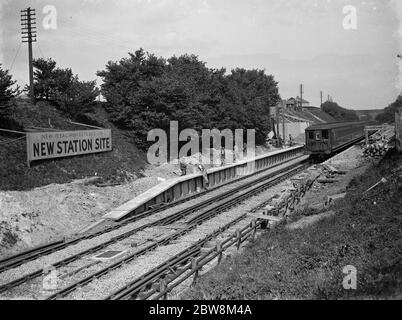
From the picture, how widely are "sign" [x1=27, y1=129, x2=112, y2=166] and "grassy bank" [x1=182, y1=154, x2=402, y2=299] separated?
13792 mm

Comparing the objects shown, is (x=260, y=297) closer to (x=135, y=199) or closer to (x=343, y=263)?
(x=343, y=263)

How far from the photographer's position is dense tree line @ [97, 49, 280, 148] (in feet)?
113

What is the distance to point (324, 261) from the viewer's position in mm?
10086

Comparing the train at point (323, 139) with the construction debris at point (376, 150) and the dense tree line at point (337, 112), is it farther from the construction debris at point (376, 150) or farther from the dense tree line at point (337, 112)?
the dense tree line at point (337, 112)

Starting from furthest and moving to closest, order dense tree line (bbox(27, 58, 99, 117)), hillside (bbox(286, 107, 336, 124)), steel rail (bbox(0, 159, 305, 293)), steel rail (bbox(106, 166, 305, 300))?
hillside (bbox(286, 107, 336, 124)), dense tree line (bbox(27, 58, 99, 117)), steel rail (bbox(0, 159, 305, 293)), steel rail (bbox(106, 166, 305, 300))

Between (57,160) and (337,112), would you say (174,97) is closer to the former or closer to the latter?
(57,160)

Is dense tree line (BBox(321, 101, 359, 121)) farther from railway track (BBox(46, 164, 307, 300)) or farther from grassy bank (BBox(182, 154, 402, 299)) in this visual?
grassy bank (BBox(182, 154, 402, 299))

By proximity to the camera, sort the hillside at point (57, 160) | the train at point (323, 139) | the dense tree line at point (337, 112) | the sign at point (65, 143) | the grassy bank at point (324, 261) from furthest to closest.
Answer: the dense tree line at point (337, 112) < the train at point (323, 139) < the sign at point (65, 143) < the hillside at point (57, 160) < the grassy bank at point (324, 261)

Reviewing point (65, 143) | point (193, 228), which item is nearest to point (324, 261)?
point (193, 228)

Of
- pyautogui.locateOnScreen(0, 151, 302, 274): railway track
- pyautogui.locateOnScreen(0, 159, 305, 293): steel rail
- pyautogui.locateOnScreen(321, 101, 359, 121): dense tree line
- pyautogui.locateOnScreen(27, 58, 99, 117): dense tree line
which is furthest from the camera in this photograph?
pyautogui.locateOnScreen(321, 101, 359, 121): dense tree line

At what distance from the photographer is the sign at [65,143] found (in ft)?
73.5

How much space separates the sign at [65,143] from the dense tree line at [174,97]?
244 inches
